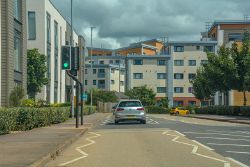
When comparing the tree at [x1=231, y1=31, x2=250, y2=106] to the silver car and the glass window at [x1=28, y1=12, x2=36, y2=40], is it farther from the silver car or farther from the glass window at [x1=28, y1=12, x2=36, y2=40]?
the glass window at [x1=28, y1=12, x2=36, y2=40]

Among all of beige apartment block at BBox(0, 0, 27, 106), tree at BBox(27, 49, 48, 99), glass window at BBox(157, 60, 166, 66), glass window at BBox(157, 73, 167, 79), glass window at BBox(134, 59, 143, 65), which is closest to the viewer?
beige apartment block at BBox(0, 0, 27, 106)

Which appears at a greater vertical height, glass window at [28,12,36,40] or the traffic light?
glass window at [28,12,36,40]

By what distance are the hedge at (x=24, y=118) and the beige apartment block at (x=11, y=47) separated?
3414 millimetres

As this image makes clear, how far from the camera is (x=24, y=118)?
2400cm

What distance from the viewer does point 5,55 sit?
32.4 meters

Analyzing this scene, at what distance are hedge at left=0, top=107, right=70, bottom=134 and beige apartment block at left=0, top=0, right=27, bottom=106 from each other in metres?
3.41

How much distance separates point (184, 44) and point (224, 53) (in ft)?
176

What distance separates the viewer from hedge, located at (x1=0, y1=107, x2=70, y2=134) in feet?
67.4

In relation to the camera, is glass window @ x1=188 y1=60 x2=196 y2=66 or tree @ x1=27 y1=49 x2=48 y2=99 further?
glass window @ x1=188 y1=60 x2=196 y2=66

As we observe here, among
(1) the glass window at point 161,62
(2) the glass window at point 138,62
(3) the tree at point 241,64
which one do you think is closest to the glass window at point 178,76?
(1) the glass window at point 161,62

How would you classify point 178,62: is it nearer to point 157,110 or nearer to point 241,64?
point 157,110

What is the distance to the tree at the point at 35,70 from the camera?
4931cm

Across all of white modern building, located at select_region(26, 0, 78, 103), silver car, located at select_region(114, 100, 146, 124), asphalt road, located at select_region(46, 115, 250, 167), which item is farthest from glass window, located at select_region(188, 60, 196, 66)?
asphalt road, located at select_region(46, 115, 250, 167)

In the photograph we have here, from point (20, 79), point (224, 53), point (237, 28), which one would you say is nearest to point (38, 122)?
point (20, 79)
